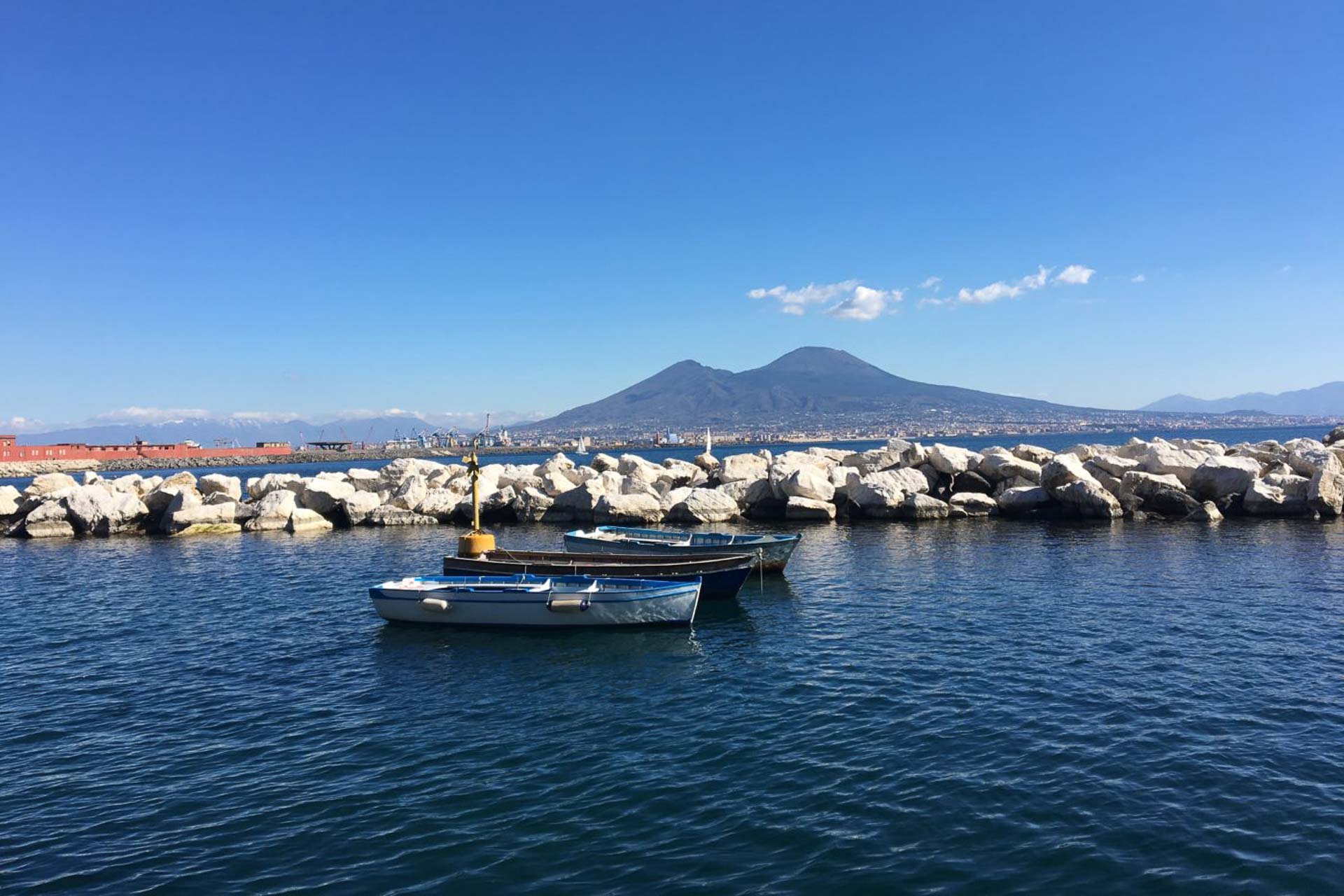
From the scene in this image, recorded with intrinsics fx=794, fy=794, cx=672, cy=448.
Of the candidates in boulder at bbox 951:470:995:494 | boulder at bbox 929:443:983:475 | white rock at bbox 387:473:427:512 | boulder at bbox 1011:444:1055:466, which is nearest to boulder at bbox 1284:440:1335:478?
boulder at bbox 1011:444:1055:466

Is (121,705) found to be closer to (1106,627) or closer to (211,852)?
(211,852)

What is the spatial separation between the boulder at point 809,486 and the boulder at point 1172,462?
17.0m

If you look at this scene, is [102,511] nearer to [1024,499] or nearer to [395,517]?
[395,517]

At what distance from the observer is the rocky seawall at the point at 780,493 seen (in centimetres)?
4062

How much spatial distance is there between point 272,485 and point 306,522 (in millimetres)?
8582

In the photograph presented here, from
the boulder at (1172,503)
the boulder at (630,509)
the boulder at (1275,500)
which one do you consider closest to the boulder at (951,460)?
the boulder at (1172,503)

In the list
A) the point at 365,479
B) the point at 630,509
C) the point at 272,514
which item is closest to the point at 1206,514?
the point at 630,509

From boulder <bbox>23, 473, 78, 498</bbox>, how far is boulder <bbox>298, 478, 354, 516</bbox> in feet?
51.5

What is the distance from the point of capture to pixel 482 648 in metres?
21.9

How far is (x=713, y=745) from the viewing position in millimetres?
14484

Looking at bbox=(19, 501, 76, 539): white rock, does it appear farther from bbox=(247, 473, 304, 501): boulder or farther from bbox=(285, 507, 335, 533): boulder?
bbox=(285, 507, 335, 533): boulder

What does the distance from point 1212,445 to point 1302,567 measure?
28.3 metres

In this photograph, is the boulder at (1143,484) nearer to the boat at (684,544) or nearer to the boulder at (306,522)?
the boat at (684,544)

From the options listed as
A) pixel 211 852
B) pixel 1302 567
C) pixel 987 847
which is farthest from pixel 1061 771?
pixel 1302 567
